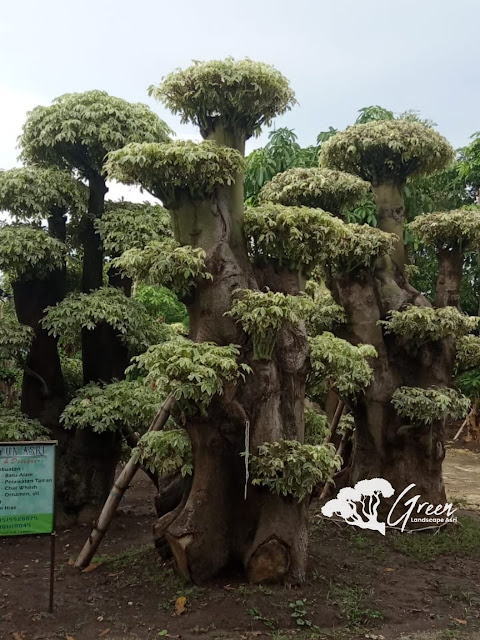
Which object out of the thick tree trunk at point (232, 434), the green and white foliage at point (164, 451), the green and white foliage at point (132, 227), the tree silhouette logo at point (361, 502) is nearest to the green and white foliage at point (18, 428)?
the green and white foliage at point (164, 451)

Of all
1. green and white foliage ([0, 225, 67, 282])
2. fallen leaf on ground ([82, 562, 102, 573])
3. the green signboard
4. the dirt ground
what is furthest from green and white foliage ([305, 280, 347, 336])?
the green signboard

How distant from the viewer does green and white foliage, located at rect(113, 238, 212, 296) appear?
549 centimetres

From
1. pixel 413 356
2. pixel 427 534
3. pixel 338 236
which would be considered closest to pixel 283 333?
pixel 338 236

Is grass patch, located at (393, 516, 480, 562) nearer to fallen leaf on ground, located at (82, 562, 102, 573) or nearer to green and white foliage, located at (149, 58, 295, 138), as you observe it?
fallen leaf on ground, located at (82, 562, 102, 573)

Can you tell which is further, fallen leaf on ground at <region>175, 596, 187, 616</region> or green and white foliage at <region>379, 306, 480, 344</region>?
green and white foliage at <region>379, 306, 480, 344</region>

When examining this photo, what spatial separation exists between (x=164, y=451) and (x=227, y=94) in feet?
11.6

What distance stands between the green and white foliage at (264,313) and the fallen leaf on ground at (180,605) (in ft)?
7.28

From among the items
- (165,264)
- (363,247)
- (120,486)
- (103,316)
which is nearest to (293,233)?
(165,264)

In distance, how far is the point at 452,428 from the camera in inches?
753

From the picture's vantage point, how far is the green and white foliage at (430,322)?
768cm

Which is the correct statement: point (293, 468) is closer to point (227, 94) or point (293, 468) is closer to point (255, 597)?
point (255, 597)

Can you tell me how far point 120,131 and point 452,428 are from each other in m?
15.1

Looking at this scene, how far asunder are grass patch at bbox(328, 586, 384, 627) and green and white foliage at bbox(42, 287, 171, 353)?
3.72 meters

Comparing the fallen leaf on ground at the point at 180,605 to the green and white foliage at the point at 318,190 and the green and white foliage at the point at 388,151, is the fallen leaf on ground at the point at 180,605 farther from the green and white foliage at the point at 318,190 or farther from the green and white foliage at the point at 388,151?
the green and white foliage at the point at 388,151
